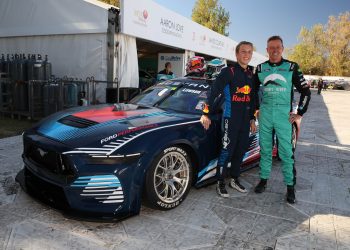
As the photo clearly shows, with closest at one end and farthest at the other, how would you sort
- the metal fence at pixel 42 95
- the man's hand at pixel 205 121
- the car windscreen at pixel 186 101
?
1. the man's hand at pixel 205 121
2. the car windscreen at pixel 186 101
3. the metal fence at pixel 42 95

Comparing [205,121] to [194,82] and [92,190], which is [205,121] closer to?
[194,82]

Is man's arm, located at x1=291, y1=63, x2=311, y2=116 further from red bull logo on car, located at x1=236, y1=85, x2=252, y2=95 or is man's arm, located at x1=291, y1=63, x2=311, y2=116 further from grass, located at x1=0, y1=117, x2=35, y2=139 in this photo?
grass, located at x1=0, y1=117, x2=35, y2=139

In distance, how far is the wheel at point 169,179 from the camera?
9.89 ft

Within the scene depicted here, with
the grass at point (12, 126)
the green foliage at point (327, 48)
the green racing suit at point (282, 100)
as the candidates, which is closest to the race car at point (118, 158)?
the green racing suit at point (282, 100)

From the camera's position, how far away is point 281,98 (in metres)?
3.62

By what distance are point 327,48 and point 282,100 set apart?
83239 millimetres

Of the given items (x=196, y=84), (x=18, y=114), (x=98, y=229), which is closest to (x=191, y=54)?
(x=18, y=114)

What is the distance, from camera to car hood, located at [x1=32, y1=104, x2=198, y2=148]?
9.31 feet

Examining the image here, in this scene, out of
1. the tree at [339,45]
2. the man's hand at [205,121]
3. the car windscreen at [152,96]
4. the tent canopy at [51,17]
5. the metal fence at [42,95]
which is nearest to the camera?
the man's hand at [205,121]

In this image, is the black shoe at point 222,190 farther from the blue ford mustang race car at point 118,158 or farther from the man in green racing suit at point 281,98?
the man in green racing suit at point 281,98

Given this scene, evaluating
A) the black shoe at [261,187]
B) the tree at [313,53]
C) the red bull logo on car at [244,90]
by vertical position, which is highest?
the tree at [313,53]

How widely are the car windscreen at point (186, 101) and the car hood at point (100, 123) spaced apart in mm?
205

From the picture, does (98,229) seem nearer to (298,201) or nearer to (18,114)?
(298,201)

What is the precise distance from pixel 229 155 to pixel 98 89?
247 inches
